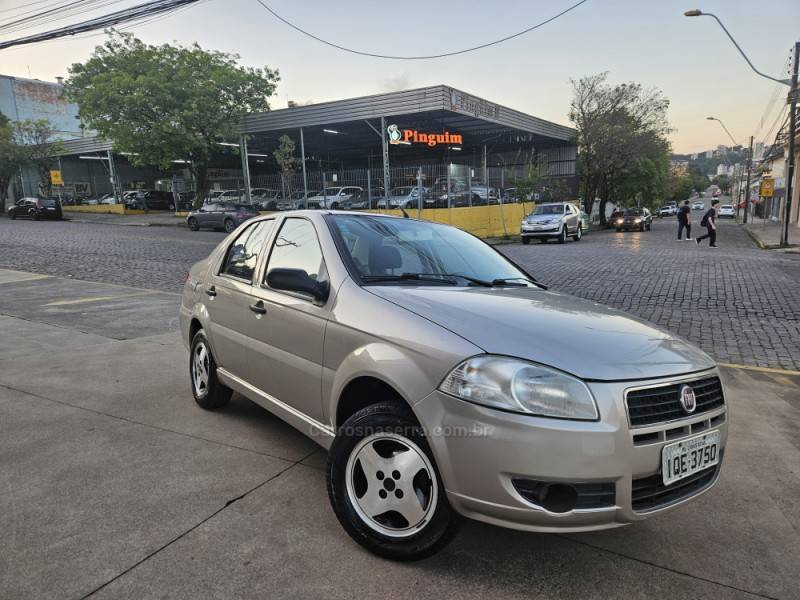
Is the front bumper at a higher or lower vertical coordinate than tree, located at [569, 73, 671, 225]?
Answer: lower

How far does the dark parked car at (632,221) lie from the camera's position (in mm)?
37844

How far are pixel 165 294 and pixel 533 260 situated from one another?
1010cm

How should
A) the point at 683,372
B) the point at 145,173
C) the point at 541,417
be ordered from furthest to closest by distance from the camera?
the point at 145,173
the point at 683,372
the point at 541,417

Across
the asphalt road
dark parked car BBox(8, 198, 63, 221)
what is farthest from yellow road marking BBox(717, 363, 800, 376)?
dark parked car BBox(8, 198, 63, 221)

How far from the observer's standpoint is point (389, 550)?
2416 mm

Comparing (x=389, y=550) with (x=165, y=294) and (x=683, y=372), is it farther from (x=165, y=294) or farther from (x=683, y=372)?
(x=165, y=294)

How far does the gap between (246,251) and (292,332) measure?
1195 millimetres

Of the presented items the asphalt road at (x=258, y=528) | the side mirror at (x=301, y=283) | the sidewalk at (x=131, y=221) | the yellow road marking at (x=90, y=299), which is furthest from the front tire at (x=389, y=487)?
the sidewalk at (x=131, y=221)

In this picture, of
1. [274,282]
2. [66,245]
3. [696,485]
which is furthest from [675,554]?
[66,245]

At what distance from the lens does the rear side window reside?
3840 millimetres

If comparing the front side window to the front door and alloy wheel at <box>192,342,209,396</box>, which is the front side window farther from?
alloy wheel at <box>192,342,209,396</box>

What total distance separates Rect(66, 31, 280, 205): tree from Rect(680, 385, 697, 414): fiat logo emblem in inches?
1119

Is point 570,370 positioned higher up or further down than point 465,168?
further down

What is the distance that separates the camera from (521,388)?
2.11 meters
